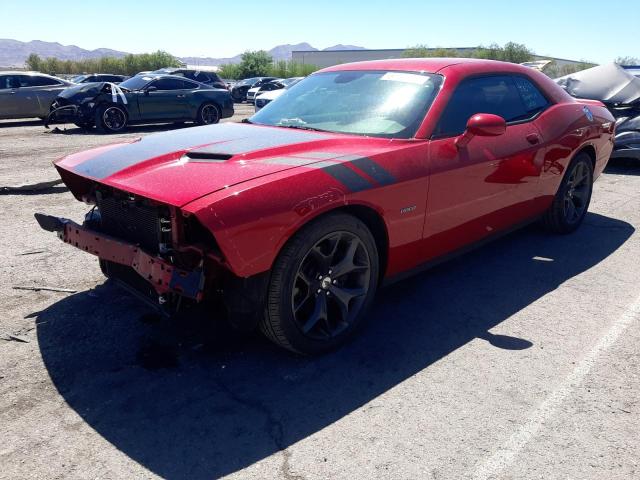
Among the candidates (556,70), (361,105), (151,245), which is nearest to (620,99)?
(361,105)

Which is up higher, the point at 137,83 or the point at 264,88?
the point at 137,83

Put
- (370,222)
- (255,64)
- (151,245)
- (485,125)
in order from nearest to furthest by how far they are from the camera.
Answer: (151,245)
(370,222)
(485,125)
(255,64)

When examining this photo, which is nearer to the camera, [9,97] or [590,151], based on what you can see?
[590,151]

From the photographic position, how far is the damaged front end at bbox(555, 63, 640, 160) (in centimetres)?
801

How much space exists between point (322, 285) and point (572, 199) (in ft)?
10.6

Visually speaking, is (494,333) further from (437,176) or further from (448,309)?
(437,176)

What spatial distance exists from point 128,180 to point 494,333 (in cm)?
225

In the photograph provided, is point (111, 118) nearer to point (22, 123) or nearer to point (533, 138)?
point (22, 123)

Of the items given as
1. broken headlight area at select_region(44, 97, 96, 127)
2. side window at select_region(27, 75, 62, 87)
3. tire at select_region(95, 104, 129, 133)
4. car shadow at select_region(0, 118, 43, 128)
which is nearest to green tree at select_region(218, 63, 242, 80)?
car shadow at select_region(0, 118, 43, 128)

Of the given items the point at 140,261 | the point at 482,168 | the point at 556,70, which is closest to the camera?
the point at 140,261

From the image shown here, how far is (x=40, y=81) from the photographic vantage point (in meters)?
14.8

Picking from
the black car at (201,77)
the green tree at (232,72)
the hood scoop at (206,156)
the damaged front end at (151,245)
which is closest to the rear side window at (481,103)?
the hood scoop at (206,156)

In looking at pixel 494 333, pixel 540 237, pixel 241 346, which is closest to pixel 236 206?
pixel 241 346

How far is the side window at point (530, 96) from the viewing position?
177 inches
